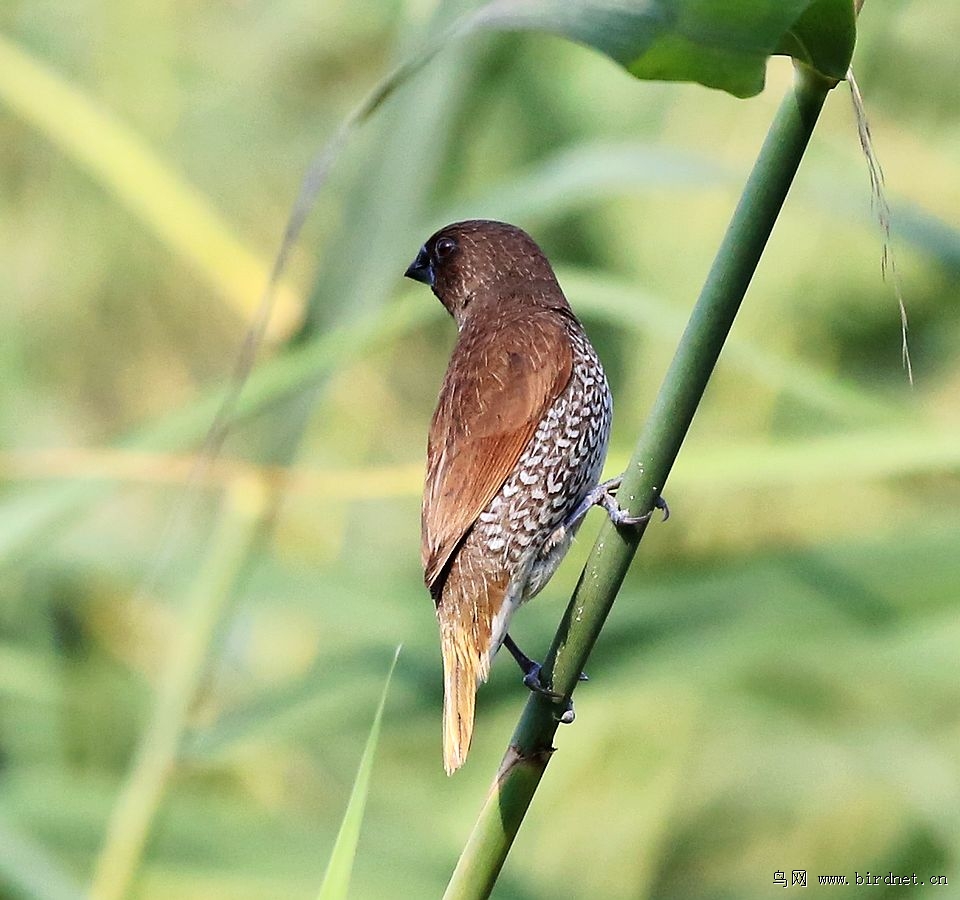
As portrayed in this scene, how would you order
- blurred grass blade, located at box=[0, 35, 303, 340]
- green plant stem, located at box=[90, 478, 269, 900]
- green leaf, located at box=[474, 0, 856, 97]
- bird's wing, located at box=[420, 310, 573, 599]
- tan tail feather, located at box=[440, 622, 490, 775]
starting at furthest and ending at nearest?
1. blurred grass blade, located at box=[0, 35, 303, 340]
2. green plant stem, located at box=[90, 478, 269, 900]
3. bird's wing, located at box=[420, 310, 573, 599]
4. tan tail feather, located at box=[440, 622, 490, 775]
5. green leaf, located at box=[474, 0, 856, 97]

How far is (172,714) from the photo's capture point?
8.32 ft

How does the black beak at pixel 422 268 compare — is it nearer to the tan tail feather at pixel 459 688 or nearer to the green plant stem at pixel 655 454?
the tan tail feather at pixel 459 688

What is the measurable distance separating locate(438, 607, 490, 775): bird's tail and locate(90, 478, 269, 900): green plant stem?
0.67 meters

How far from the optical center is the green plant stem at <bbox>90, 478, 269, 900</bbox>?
2494 mm

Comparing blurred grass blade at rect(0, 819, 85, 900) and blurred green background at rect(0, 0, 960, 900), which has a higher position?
blurred green background at rect(0, 0, 960, 900)

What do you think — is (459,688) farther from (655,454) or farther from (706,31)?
(706,31)

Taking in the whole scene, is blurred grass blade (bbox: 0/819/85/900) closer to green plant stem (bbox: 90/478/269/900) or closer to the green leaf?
green plant stem (bbox: 90/478/269/900)

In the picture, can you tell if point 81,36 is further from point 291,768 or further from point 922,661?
point 922,661

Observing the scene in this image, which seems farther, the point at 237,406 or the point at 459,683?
the point at 237,406

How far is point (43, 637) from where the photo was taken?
13.5ft

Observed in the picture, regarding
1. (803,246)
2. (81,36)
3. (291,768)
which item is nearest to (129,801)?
(291,768)

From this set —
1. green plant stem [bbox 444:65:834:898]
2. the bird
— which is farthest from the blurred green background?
green plant stem [bbox 444:65:834:898]

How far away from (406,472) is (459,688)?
0.87 metres

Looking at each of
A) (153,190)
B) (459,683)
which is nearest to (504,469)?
(459,683)
